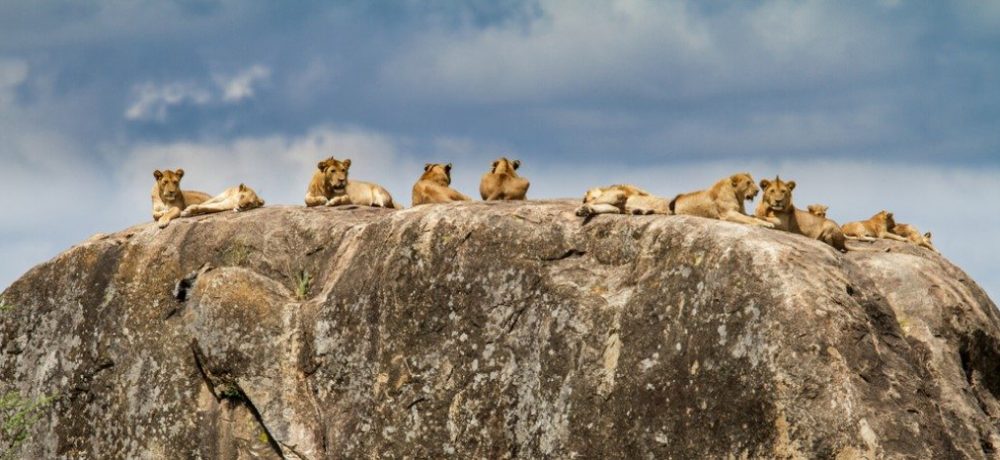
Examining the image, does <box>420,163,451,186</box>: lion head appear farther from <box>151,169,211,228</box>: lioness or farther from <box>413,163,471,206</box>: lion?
<box>151,169,211,228</box>: lioness

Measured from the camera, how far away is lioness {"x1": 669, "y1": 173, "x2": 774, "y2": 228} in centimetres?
2527

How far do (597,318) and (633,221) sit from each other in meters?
1.93

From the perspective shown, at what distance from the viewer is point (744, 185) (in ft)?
83.7

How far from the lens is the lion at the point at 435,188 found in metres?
27.4

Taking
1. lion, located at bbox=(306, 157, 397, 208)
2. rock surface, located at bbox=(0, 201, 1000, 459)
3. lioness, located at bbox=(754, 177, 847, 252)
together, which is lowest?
rock surface, located at bbox=(0, 201, 1000, 459)

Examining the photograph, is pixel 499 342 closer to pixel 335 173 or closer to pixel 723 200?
pixel 723 200

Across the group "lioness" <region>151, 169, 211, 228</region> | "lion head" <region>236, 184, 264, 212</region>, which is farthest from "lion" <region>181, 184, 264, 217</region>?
"lioness" <region>151, 169, 211, 228</region>

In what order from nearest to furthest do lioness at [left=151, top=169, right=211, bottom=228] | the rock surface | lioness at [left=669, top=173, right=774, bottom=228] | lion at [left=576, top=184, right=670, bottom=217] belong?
the rock surface < lion at [left=576, top=184, right=670, bottom=217] < lioness at [left=669, top=173, right=774, bottom=228] < lioness at [left=151, top=169, right=211, bottom=228]

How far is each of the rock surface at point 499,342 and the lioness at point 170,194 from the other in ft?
5.70

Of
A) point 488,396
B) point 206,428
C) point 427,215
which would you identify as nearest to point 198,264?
point 206,428

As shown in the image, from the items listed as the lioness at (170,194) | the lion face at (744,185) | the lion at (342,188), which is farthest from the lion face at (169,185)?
the lion face at (744,185)

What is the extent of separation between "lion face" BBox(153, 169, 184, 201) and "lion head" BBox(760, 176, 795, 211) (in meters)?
12.3

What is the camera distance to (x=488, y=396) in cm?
2208

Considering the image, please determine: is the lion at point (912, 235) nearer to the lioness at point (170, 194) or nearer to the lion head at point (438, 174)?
the lion head at point (438, 174)
